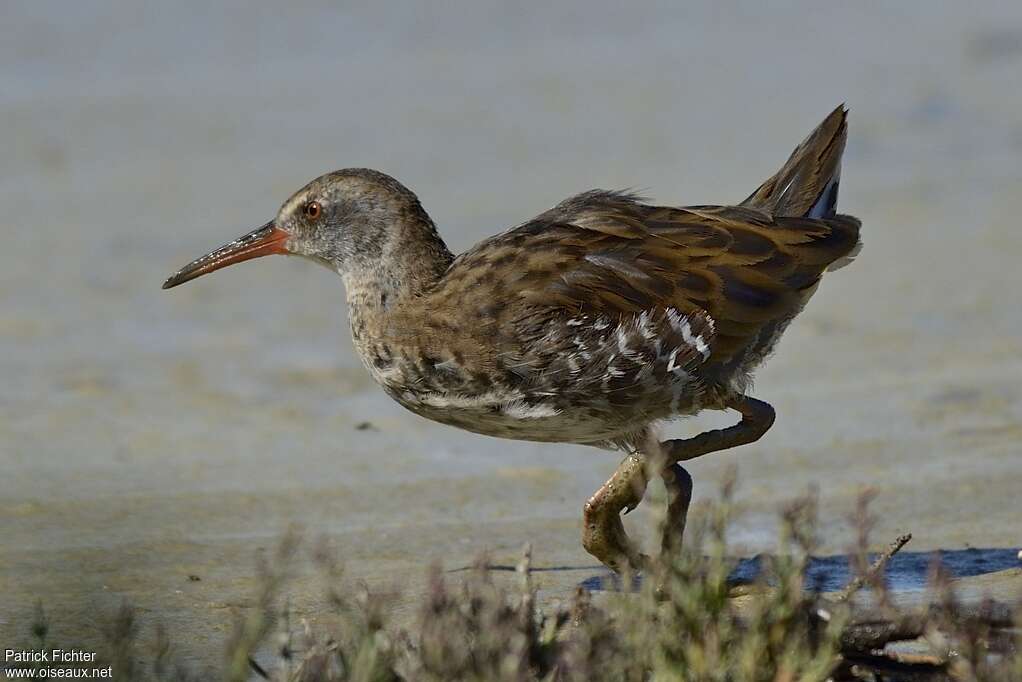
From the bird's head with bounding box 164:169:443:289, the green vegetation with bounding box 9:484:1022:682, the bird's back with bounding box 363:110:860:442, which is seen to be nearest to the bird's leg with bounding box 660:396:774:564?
the bird's back with bounding box 363:110:860:442

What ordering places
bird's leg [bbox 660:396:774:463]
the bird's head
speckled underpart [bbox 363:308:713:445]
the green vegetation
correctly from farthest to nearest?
the bird's head → bird's leg [bbox 660:396:774:463] → speckled underpart [bbox 363:308:713:445] → the green vegetation

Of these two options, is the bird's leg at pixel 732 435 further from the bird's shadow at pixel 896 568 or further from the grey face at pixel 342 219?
the grey face at pixel 342 219

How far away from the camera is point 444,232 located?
10.8 metres

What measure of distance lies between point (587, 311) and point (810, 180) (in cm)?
152

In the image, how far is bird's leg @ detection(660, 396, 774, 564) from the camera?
6.52 m

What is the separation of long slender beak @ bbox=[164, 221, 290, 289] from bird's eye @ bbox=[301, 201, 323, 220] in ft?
0.46

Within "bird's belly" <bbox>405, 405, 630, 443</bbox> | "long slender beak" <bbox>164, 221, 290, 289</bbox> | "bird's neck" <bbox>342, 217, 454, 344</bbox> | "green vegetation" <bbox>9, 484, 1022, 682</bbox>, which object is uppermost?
"long slender beak" <bbox>164, 221, 290, 289</bbox>

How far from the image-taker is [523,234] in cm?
654

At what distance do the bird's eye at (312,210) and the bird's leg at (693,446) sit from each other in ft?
5.19

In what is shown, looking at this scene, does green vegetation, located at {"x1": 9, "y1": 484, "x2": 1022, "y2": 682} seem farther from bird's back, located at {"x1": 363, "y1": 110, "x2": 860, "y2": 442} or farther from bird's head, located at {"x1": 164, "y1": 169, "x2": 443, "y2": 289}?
bird's head, located at {"x1": 164, "y1": 169, "x2": 443, "y2": 289}

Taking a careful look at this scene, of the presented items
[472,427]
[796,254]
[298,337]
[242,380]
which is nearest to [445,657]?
[472,427]

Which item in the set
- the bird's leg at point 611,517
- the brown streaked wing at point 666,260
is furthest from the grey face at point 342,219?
the bird's leg at point 611,517

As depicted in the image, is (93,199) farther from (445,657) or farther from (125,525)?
(445,657)

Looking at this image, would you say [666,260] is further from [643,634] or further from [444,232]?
[444,232]
